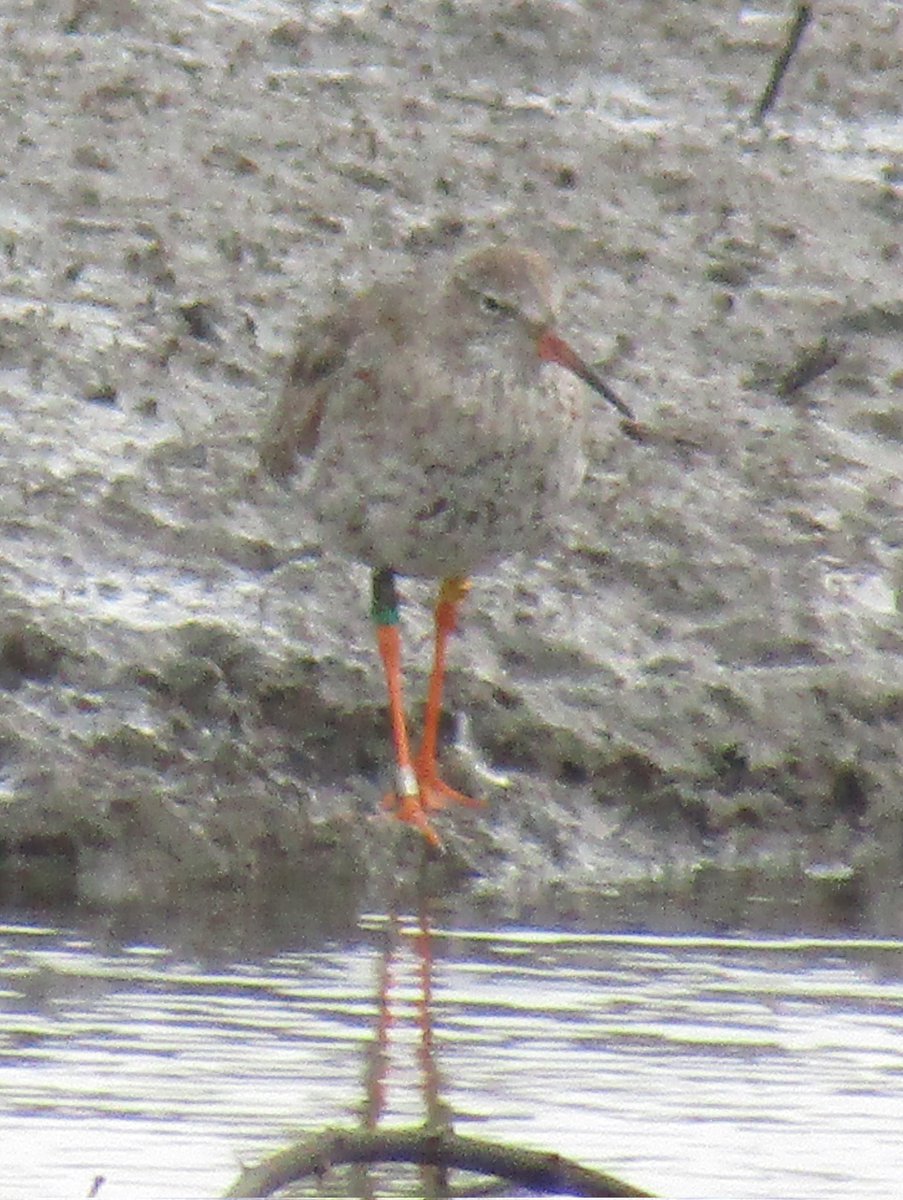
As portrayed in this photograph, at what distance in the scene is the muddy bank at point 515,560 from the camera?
831 centimetres

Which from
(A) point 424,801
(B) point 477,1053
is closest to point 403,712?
(A) point 424,801

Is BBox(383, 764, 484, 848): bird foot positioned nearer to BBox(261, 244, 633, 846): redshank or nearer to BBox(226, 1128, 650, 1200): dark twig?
BBox(261, 244, 633, 846): redshank

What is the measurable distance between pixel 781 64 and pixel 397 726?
12.8ft

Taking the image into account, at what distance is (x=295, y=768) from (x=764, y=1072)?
2.39 m

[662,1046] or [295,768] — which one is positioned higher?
[295,768]

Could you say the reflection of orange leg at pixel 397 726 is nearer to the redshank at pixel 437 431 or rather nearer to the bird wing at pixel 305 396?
the redshank at pixel 437 431

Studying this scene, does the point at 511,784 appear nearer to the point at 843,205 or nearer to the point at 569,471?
the point at 569,471

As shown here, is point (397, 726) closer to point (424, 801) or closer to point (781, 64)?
point (424, 801)

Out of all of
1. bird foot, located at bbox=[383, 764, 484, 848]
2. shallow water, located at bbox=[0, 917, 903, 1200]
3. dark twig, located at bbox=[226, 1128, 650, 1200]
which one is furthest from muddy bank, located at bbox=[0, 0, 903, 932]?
dark twig, located at bbox=[226, 1128, 650, 1200]

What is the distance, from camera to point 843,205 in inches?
435

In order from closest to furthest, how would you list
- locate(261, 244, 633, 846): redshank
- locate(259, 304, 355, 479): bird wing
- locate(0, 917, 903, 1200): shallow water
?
locate(0, 917, 903, 1200): shallow water
locate(261, 244, 633, 846): redshank
locate(259, 304, 355, 479): bird wing

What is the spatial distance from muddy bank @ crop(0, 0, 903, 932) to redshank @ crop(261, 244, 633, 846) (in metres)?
0.25

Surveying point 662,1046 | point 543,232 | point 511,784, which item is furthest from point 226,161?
point 662,1046

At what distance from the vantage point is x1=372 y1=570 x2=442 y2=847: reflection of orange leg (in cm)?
830
